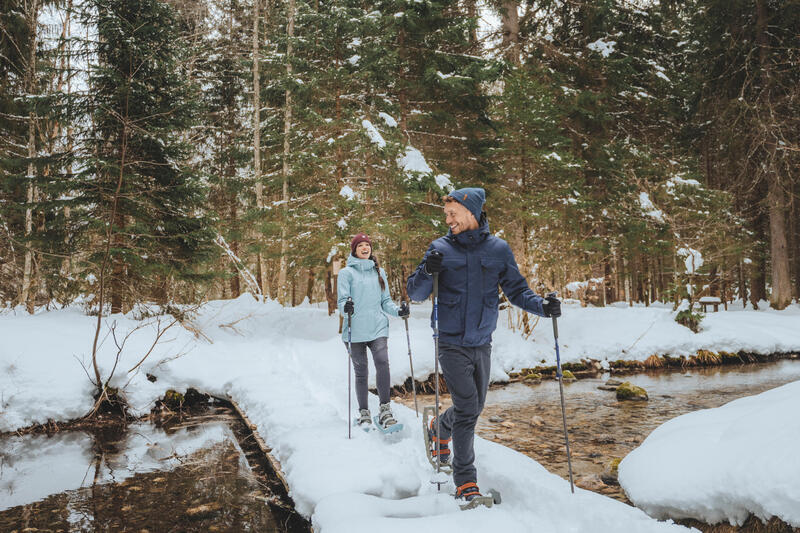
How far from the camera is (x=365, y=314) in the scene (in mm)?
5152

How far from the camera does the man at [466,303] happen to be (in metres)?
3.27

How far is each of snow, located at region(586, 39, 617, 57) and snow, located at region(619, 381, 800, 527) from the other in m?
16.2

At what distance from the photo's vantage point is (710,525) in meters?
2.96

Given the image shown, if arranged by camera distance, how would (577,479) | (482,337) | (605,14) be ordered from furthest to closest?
(605,14)
(577,479)
(482,337)

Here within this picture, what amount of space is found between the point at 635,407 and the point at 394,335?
547cm

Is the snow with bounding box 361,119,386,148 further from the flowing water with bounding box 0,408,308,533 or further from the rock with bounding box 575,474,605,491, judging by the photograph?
the rock with bounding box 575,474,605,491

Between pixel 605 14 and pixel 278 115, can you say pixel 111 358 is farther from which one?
pixel 605 14

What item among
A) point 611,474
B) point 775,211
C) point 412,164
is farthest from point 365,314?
point 775,211

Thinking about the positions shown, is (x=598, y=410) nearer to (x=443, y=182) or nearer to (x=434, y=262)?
(x=434, y=262)

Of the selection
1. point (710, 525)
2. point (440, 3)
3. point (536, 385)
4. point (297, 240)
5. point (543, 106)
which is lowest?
point (536, 385)

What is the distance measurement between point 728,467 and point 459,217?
2.37m

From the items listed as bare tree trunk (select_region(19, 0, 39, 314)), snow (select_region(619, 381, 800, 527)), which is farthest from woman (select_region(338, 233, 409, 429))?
bare tree trunk (select_region(19, 0, 39, 314))

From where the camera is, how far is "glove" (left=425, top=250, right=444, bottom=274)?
3.19m

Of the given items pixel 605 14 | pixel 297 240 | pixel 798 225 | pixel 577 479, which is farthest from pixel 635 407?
pixel 798 225
